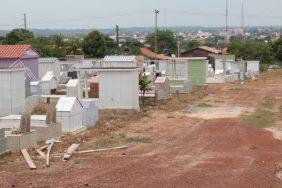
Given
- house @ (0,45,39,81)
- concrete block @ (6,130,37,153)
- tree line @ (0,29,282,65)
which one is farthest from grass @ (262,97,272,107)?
tree line @ (0,29,282,65)

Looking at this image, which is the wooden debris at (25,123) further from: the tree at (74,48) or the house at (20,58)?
the tree at (74,48)

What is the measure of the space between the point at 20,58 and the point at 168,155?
19.2m

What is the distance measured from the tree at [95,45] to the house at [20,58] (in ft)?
114

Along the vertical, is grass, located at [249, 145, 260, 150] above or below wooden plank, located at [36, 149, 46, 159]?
below

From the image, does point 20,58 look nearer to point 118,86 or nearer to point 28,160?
point 118,86

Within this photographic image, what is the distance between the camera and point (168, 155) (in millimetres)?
15047

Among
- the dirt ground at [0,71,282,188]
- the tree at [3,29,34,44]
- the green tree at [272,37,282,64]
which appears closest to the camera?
the dirt ground at [0,71,282,188]

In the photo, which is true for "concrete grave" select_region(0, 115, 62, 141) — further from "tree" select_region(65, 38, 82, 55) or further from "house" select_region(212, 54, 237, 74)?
"tree" select_region(65, 38, 82, 55)

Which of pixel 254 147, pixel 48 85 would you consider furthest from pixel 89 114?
pixel 48 85

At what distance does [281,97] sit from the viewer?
34844 millimetres

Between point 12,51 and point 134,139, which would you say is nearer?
point 134,139

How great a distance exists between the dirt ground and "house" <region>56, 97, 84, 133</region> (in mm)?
603

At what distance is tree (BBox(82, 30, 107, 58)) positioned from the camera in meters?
69.7

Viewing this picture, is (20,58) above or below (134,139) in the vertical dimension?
above
